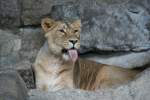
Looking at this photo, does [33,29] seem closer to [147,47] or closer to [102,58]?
[102,58]

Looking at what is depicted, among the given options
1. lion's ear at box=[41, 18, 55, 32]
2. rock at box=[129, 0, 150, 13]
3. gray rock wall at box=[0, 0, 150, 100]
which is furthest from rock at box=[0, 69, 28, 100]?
rock at box=[129, 0, 150, 13]

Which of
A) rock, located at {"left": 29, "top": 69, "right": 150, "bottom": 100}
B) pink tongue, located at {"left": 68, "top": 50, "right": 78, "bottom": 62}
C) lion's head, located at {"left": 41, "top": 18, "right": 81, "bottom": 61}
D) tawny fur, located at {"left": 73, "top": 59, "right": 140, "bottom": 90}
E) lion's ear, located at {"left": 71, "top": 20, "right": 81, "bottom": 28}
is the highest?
lion's ear, located at {"left": 71, "top": 20, "right": 81, "bottom": 28}

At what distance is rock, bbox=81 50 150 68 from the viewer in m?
6.89

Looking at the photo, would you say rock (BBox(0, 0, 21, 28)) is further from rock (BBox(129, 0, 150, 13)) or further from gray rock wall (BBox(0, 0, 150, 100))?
rock (BBox(129, 0, 150, 13))

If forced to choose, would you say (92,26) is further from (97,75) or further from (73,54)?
(73,54)

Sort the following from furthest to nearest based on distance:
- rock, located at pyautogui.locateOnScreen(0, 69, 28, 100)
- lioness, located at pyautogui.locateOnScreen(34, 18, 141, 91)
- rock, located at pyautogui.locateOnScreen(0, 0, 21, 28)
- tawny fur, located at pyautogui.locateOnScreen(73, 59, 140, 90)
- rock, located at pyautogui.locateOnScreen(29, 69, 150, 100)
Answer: rock, located at pyautogui.locateOnScreen(0, 0, 21, 28)
tawny fur, located at pyautogui.locateOnScreen(73, 59, 140, 90)
lioness, located at pyautogui.locateOnScreen(34, 18, 141, 91)
rock, located at pyautogui.locateOnScreen(29, 69, 150, 100)
rock, located at pyautogui.locateOnScreen(0, 69, 28, 100)

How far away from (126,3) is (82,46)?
0.70 metres

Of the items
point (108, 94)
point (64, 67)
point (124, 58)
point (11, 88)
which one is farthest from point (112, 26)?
point (11, 88)

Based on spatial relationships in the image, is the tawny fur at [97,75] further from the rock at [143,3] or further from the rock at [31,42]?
the rock at [143,3]

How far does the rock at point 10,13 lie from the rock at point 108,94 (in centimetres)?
159

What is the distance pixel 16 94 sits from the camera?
486 centimetres

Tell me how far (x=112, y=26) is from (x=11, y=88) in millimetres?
2204

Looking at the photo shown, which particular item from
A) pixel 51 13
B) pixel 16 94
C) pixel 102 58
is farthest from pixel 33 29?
pixel 16 94

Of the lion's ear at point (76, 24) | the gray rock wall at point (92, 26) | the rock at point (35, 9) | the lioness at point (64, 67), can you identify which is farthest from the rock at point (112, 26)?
the lion's ear at point (76, 24)
